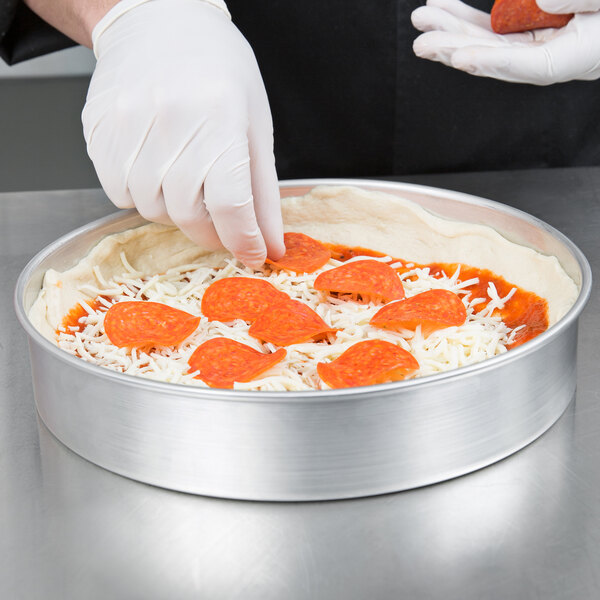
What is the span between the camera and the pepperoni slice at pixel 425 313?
1111 millimetres

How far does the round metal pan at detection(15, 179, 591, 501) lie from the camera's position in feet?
2.59

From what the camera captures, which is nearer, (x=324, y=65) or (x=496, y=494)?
(x=496, y=494)

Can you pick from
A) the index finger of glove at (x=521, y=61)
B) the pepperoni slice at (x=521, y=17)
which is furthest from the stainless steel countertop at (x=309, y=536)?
the pepperoni slice at (x=521, y=17)

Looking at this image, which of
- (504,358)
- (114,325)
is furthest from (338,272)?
(504,358)

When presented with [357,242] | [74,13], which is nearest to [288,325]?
[357,242]

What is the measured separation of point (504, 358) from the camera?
833mm

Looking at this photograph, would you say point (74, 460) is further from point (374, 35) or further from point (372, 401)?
point (374, 35)

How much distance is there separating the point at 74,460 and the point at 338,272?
0.51 meters

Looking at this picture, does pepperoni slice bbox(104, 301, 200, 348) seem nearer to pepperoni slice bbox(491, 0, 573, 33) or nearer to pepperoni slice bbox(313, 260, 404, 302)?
pepperoni slice bbox(313, 260, 404, 302)

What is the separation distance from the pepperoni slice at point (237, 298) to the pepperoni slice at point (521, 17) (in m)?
0.70

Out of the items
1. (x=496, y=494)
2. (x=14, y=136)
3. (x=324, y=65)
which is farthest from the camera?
(x=14, y=136)

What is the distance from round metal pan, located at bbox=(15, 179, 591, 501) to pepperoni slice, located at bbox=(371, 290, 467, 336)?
201mm

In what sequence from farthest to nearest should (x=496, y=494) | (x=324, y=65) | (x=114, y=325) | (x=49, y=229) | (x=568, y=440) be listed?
(x=324, y=65)
(x=49, y=229)
(x=114, y=325)
(x=568, y=440)
(x=496, y=494)

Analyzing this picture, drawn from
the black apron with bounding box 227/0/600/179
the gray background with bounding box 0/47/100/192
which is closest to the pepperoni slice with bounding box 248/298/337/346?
the black apron with bounding box 227/0/600/179
